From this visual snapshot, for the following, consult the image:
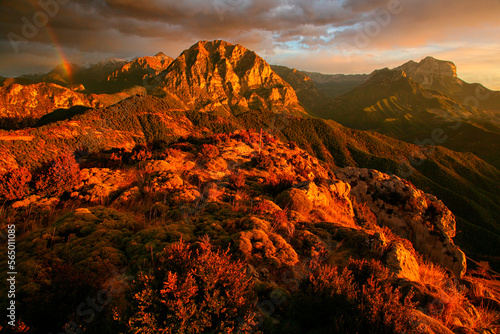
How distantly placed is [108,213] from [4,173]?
16.6ft

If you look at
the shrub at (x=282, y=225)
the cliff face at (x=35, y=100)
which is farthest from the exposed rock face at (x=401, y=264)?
the cliff face at (x=35, y=100)

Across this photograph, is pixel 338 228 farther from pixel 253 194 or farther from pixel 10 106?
pixel 10 106

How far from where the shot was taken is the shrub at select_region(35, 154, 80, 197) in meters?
7.62

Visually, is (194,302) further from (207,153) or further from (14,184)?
(207,153)

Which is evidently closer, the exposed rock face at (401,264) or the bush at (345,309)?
the bush at (345,309)

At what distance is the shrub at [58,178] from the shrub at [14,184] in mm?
332

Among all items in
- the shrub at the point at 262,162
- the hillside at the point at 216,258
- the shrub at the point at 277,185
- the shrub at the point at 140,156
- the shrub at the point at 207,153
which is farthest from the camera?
the shrub at the point at 262,162

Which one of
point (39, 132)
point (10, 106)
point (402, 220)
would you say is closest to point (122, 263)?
point (402, 220)

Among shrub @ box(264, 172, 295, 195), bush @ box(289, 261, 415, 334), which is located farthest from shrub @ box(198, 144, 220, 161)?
bush @ box(289, 261, 415, 334)

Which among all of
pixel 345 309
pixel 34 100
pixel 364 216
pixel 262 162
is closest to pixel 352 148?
pixel 364 216

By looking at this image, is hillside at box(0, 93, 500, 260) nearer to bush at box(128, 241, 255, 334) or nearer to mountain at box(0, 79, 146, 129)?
bush at box(128, 241, 255, 334)

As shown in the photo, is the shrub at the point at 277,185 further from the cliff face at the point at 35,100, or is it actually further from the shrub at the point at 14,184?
the cliff face at the point at 35,100

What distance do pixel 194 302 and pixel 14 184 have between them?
802 cm

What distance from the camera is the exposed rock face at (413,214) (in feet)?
38.1
